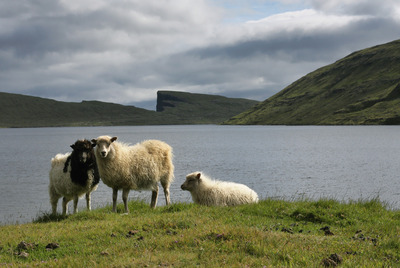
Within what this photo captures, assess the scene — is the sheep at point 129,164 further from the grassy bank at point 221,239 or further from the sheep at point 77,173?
the grassy bank at point 221,239

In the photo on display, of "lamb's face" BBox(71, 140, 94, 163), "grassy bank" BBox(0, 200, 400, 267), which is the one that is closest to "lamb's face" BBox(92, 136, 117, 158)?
"lamb's face" BBox(71, 140, 94, 163)

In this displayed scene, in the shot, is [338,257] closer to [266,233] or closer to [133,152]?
[266,233]

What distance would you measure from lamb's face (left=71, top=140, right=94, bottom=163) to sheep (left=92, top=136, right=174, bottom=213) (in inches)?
13.0

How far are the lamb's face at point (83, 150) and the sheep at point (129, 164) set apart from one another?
1.08 ft

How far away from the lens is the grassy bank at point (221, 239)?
7.60 metres

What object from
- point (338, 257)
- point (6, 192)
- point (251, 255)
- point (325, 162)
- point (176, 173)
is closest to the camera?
point (338, 257)

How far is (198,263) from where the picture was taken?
747 centimetres

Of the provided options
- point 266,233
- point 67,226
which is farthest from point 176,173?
point 266,233

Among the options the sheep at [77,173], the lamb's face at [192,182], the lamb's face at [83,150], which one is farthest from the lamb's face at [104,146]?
the lamb's face at [192,182]

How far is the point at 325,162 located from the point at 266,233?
154 feet

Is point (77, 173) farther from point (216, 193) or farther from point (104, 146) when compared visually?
point (216, 193)

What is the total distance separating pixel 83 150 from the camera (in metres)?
14.9

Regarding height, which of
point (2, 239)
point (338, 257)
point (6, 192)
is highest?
point (338, 257)

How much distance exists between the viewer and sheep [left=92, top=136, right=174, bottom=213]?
580 inches
